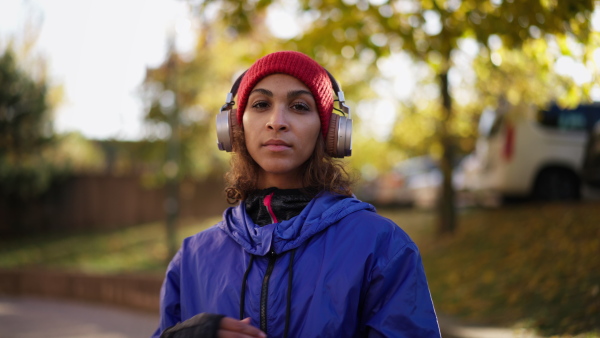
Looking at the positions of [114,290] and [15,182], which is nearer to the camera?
[114,290]

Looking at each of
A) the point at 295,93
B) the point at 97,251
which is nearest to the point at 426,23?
the point at 295,93

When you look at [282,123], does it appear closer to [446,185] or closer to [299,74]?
[299,74]

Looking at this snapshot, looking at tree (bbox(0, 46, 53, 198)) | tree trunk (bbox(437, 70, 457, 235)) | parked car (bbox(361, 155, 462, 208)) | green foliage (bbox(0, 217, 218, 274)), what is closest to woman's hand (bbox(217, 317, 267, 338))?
tree trunk (bbox(437, 70, 457, 235))

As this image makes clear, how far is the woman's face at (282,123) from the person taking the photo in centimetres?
220

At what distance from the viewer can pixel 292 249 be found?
2.03 m

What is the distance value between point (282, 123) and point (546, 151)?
10.1 meters

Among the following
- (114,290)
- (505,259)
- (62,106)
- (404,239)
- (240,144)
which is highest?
(62,106)

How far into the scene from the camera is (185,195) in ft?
75.4

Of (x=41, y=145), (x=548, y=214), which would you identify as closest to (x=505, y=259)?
(x=548, y=214)

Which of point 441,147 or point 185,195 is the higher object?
point 441,147

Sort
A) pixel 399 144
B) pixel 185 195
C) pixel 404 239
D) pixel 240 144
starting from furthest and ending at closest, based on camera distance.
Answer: pixel 185 195 → pixel 399 144 → pixel 240 144 → pixel 404 239

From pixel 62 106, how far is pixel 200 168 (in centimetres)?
508

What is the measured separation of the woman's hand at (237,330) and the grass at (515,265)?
442 cm

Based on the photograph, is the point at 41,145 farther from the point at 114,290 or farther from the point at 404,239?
the point at 404,239
